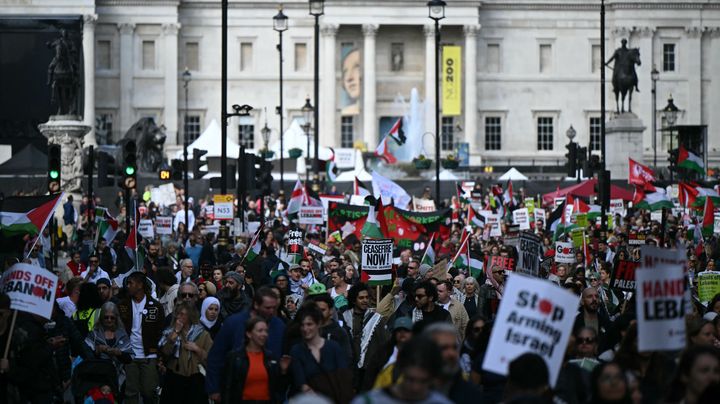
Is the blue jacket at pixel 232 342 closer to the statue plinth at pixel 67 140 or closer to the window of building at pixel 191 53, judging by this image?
the statue plinth at pixel 67 140

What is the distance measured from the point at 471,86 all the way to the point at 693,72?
10.9 meters

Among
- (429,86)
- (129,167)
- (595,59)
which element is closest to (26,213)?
(129,167)

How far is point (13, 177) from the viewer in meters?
52.6

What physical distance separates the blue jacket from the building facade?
6871 centimetres

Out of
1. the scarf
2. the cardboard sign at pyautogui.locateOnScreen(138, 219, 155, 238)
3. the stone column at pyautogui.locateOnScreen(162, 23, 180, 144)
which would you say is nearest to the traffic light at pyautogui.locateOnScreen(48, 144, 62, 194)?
the cardboard sign at pyautogui.locateOnScreen(138, 219, 155, 238)

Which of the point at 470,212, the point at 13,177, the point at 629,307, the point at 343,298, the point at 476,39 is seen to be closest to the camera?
the point at 629,307

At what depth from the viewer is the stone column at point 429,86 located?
274ft

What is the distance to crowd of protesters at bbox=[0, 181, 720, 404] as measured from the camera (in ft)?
32.7

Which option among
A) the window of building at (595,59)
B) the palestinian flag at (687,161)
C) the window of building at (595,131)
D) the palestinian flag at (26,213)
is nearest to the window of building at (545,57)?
the window of building at (595,59)

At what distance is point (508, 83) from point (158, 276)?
7049 centimetres

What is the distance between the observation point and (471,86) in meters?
85.5

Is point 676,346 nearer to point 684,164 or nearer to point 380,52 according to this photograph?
point 684,164

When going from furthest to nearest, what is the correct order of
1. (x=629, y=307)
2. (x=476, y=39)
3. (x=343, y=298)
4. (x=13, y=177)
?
(x=476, y=39), (x=13, y=177), (x=343, y=298), (x=629, y=307)

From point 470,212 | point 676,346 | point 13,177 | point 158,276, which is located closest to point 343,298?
point 158,276
